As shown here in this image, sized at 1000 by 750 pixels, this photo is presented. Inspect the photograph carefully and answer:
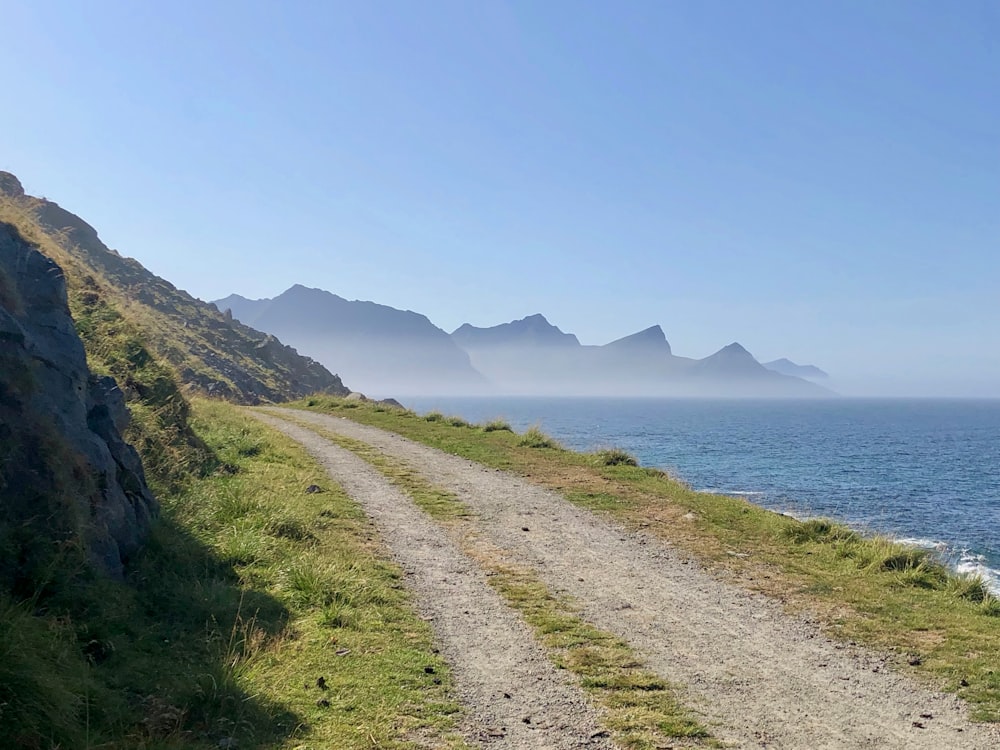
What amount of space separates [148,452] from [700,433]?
82.4m

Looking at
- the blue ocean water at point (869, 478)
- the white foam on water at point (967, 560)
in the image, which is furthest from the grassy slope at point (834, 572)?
the white foam on water at point (967, 560)

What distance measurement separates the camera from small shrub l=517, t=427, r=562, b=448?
26.2 meters

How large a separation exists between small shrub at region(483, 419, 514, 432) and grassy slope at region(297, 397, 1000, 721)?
31.9ft

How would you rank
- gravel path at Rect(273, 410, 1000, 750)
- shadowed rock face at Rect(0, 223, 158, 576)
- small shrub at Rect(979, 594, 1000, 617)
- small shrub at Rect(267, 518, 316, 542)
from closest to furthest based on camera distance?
gravel path at Rect(273, 410, 1000, 750) → shadowed rock face at Rect(0, 223, 158, 576) → small shrub at Rect(979, 594, 1000, 617) → small shrub at Rect(267, 518, 316, 542)

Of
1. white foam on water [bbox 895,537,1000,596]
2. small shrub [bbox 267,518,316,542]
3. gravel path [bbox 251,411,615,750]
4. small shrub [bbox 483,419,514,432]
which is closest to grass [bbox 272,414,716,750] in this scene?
gravel path [bbox 251,411,615,750]

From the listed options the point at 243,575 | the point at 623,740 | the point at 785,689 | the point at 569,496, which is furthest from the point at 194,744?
the point at 569,496

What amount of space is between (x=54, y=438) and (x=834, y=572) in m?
11.7

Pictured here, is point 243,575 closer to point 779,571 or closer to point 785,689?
point 785,689

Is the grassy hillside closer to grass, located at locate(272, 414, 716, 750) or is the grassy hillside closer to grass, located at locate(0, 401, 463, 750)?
grass, located at locate(0, 401, 463, 750)

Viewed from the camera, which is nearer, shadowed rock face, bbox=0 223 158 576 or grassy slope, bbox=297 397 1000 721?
shadowed rock face, bbox=0 223 158 576

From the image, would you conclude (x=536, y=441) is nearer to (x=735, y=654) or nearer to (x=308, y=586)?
(x=308, y=586)

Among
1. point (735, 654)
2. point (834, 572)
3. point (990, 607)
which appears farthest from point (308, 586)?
point (990, 607)

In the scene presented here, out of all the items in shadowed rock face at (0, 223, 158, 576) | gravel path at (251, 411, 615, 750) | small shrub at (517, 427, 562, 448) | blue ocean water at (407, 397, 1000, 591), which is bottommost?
blue ocean water at (407, 397, 1000, 591)

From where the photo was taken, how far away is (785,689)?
22.7 ft
